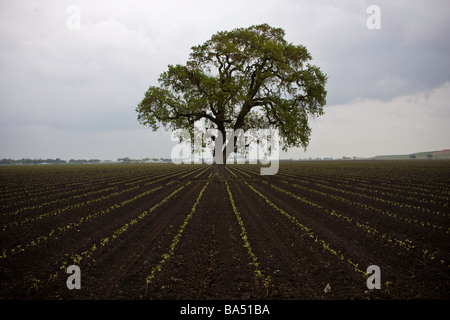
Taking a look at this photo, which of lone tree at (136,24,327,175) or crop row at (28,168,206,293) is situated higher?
lone tree at (136,24,327,175)

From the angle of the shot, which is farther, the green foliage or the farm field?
the green foliage

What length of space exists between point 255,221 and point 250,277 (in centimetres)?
457

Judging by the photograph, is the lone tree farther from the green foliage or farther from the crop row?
the crop row

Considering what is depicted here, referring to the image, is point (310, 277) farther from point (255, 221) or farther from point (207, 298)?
point (255, 221)

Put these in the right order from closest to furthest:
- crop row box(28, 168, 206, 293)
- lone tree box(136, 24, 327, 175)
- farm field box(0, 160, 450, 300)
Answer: farm field box(0, 160, 450, 300) < crop row box(28, 168, 206, 293) < lone tree box(136, 24, 327, 175)

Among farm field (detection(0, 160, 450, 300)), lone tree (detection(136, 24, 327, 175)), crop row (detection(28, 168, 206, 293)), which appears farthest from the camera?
lone tree (detection(136, 24, 327, 175))

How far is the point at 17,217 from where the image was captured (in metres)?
11.0

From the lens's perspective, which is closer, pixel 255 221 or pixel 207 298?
pixel 207 298

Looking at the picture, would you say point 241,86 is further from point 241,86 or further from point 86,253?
point 86,253

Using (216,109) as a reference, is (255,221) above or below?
below

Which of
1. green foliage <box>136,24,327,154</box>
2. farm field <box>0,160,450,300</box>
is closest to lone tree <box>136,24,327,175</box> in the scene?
green foliage <box>136,24,327,154</box>

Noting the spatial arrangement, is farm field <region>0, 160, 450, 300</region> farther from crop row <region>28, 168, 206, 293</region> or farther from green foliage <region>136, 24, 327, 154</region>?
green foliage <region>136, 24, 327, 154</region>
